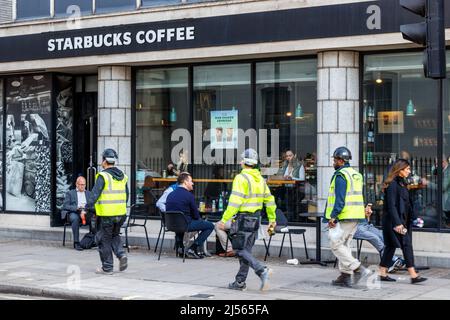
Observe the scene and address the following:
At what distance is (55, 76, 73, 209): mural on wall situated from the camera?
58.3 feet

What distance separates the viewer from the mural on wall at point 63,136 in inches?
700

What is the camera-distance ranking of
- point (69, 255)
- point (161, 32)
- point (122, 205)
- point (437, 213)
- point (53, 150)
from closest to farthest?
point (122, 205) < point (437, 213) < point (69, 255) < point (161, 32) < point (53, 150)

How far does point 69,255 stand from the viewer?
14562 mm

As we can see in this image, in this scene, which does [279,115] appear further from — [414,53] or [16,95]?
[16,95]

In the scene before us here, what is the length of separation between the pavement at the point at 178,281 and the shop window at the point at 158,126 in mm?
2478

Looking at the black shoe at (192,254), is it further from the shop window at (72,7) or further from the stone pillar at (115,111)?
the shop window at (72,7)

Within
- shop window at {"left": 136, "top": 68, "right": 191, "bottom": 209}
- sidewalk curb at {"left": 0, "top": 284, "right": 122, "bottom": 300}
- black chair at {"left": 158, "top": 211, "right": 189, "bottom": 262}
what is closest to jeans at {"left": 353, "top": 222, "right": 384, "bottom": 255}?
black chair at {"left": 158, "top": 211, "right": 189, "bottom": 262}

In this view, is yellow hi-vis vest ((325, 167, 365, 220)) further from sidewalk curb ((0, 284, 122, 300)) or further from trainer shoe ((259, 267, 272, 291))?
sidewalk curb ((0, 284, 122, 300))

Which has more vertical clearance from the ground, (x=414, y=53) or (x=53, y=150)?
(x=414, y=53)

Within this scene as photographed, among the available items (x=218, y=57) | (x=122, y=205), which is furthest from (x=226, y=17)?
(x=122, y=205)

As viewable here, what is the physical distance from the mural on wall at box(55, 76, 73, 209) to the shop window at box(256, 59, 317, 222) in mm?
5035

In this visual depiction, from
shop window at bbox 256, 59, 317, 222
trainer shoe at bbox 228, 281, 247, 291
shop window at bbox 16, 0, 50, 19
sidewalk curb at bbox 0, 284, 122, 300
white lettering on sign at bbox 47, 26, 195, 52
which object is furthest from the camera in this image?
shop window at bbox 16, 0, 50, 19
